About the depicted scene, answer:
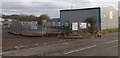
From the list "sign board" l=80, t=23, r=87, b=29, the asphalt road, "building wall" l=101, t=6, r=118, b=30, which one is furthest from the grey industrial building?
the asphalt road

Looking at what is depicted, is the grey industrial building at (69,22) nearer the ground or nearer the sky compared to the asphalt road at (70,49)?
nearer the sky

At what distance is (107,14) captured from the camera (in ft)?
141

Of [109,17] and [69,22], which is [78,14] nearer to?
[109,17]

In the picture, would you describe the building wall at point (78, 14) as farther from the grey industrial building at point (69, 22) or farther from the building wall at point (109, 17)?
the building wall at point (109, 17)

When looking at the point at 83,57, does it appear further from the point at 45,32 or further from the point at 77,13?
the point at 77,13

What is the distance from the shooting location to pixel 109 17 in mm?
43938

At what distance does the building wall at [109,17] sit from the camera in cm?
4061

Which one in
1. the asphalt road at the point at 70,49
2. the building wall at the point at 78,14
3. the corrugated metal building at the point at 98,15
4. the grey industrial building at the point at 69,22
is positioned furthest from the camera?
the building wall at the point at 78,14

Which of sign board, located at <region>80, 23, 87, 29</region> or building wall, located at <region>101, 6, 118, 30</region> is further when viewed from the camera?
building wall, located at <region>101, 6, 118, 30</region>

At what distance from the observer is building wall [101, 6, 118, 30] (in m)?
40.6

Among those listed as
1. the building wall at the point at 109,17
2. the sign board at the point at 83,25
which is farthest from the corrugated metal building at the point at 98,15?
the sign board at the point at 83,25

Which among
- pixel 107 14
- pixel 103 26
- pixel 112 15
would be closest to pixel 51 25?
pixel 103 26

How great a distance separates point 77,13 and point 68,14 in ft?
11.8

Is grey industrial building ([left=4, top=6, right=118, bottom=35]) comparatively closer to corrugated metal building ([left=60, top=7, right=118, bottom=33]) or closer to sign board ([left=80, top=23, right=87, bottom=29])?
corrugated metal building ([left=60, top=7, right=118, bottom=33])
